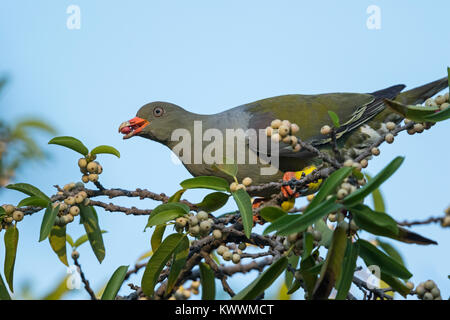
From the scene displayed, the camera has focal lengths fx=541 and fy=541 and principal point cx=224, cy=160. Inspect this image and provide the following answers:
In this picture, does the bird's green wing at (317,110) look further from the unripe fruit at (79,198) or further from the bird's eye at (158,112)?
the unripe fruit at (79,198)

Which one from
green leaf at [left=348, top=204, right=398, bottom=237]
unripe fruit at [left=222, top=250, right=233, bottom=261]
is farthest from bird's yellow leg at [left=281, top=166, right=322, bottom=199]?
green leaf at [left=348, top=204, right=398, bottom=237]

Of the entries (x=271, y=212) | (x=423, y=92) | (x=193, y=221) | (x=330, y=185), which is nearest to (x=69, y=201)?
(x=193, y=221)

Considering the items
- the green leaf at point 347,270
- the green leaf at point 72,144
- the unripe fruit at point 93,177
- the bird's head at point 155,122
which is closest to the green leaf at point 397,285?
the green leaf at point 347,270

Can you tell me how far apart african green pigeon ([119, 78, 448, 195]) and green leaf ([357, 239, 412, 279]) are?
1.90 meters

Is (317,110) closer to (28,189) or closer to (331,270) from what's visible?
(28,189)

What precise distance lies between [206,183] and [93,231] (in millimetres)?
883

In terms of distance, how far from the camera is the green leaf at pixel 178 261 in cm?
234

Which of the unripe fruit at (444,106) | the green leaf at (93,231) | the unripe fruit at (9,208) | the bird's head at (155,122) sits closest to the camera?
the unripe fruit at (444,106)

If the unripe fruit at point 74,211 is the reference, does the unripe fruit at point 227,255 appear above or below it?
below

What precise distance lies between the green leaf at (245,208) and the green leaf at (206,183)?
0.08 m

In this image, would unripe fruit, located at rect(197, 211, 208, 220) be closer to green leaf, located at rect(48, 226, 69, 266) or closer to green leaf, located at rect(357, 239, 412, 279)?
green leaf, located at rect(357, 239, 412, 279)

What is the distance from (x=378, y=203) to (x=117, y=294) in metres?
1.49

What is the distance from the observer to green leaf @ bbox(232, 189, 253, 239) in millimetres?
2109
